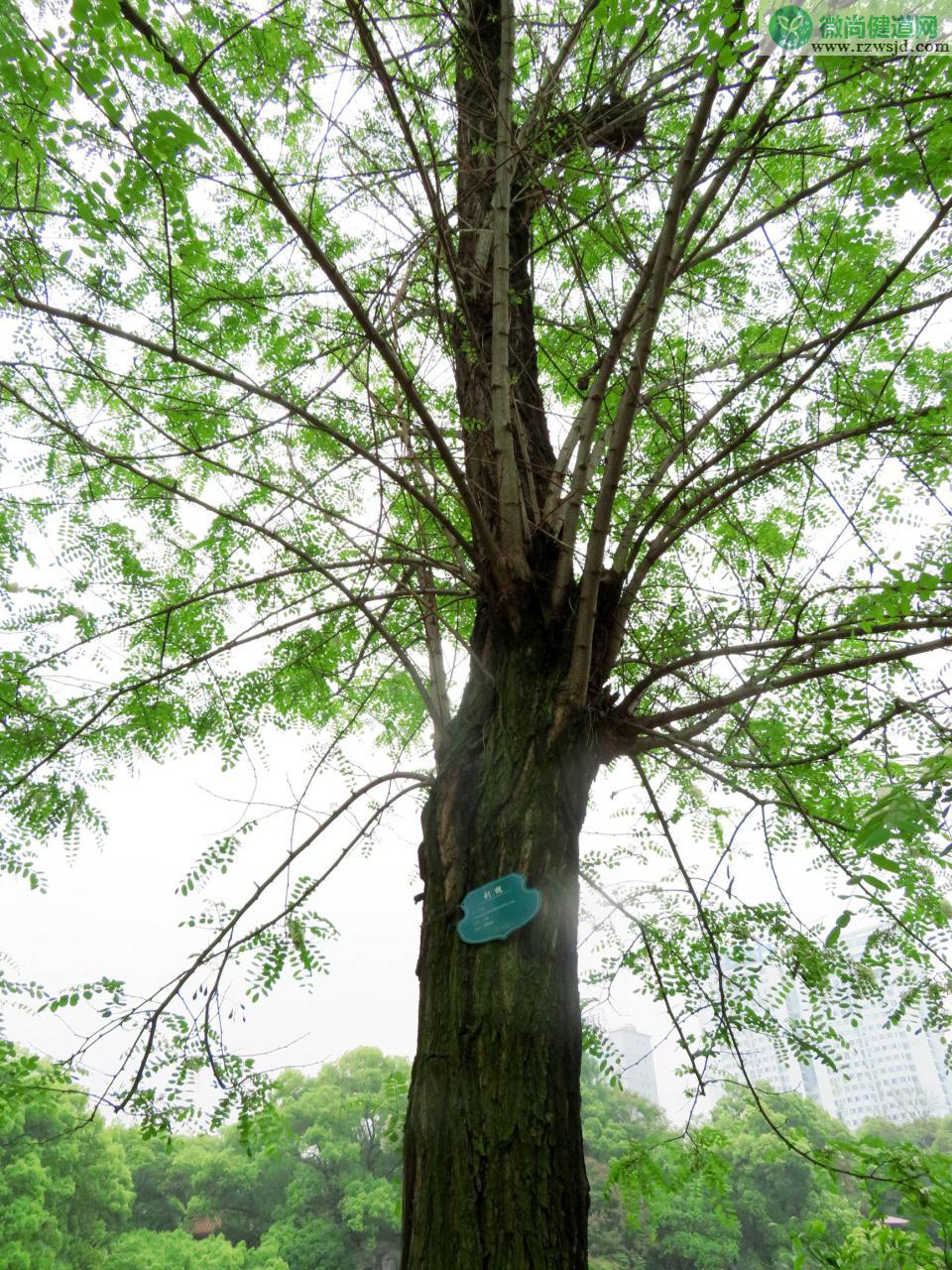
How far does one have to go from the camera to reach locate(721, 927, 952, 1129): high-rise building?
2.52m

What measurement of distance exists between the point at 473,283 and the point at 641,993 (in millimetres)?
2720

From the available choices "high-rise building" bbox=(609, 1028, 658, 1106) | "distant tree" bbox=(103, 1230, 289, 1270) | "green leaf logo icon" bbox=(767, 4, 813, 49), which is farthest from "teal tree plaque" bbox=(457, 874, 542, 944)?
"distant tree" bbox=(103, 1230, 289, 1270)

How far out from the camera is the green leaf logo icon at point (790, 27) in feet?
5.64

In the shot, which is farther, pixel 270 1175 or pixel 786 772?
pixel 270 1175

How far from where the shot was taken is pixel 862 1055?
354 cm

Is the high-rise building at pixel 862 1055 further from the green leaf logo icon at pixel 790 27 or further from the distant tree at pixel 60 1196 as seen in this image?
the distant tree at pixel 60 1196

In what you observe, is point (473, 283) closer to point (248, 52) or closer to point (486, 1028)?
point (248, 52)

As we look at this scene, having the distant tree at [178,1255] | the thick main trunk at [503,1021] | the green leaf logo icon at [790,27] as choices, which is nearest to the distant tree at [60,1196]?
the distant tree at [178,1255]

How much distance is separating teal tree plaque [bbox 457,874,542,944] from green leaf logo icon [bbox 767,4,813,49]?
6.90 feet

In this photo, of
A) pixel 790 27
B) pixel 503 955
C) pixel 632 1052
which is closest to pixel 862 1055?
pixel 632 1052

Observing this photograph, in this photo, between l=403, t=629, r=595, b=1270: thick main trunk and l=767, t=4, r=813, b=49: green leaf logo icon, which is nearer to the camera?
l=403, t=629, r=595, b=1270: thick main trunk

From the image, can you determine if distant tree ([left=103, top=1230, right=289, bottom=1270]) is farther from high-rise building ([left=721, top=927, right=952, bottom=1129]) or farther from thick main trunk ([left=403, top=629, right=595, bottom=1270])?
thick main trunk ([left=403, top=629, right=595, bottom=1270])

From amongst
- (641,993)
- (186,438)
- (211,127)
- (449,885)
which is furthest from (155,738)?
(211,127)

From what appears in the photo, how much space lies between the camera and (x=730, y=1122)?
1398 cm
